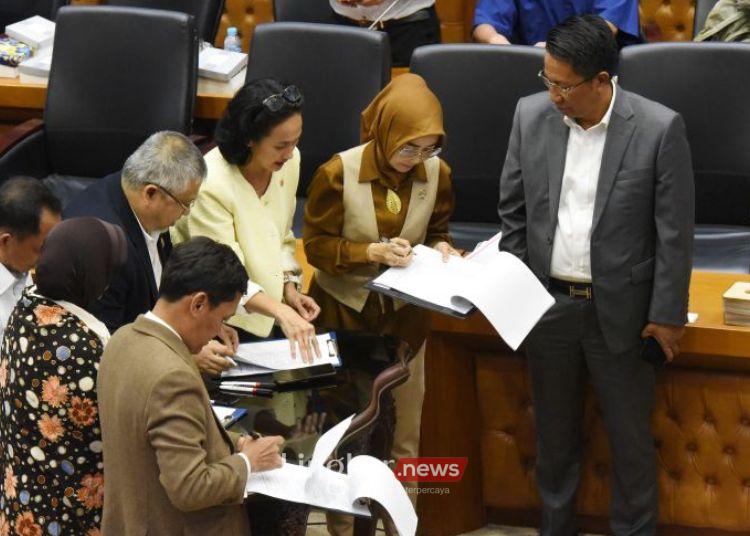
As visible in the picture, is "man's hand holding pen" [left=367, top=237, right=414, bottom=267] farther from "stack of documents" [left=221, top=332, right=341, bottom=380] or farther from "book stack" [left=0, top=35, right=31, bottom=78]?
"book stack" [left=0, top=35, right=31, bottom=78]

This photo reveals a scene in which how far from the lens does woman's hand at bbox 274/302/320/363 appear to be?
2803 millimetres

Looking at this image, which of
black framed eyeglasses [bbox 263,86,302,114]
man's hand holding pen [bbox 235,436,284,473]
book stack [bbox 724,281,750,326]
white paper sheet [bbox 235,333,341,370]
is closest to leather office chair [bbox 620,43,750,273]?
book stack [bbox 724,281,750,326]

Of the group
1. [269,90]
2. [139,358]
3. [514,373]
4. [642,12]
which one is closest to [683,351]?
[514,373]

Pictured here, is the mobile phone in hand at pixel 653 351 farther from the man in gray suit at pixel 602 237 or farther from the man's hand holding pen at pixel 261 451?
the man's hand holding pen at pixel 261 451

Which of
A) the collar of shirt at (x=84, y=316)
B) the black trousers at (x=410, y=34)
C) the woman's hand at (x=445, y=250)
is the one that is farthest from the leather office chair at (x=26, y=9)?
the collar of shirt at (x=84, y=316)

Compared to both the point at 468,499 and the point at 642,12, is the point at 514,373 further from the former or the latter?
the point at 642,12

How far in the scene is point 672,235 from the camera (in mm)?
2924

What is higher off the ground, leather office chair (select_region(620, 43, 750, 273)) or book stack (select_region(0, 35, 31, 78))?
leather office chair (select_region(620, 43, 750, 273))

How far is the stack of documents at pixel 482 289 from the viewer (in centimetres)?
282

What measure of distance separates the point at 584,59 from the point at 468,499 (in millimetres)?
1241

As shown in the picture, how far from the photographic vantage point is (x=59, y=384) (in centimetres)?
224

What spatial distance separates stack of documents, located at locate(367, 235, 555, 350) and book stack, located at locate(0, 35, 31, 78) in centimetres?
226

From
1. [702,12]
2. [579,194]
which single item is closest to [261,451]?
[579,194]

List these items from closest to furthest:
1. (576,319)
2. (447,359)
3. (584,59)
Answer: (584,59) → (576,319) → (447,359)
